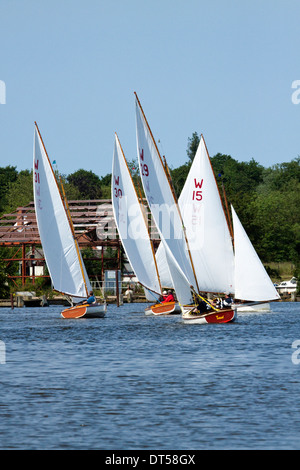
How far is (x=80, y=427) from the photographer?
22438 mm

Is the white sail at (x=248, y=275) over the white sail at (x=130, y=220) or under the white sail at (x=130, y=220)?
under

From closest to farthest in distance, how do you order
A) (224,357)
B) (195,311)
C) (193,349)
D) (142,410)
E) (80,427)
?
(80,427) → (142,410) → (224,357) → (193,349) → (195,311)

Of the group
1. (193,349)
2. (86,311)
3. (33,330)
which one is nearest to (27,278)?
(86,311)

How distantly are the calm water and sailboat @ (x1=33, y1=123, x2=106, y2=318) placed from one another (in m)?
18.6

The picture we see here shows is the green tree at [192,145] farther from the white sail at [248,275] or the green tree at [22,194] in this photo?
the white sail at [248,275]

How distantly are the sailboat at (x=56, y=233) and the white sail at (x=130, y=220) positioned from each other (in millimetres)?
5729

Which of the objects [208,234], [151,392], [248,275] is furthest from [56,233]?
[151,392]

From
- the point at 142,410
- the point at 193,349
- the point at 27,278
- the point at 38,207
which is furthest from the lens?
the point at 27,278

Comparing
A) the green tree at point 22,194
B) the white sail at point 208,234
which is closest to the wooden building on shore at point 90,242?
the white sail at point 208,234

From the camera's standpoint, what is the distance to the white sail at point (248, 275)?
226ft
